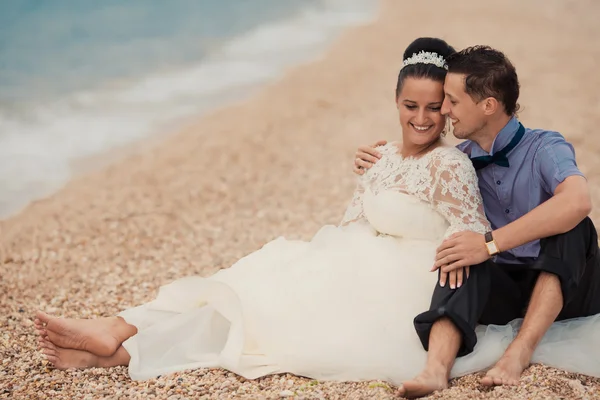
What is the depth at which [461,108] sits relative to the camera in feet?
12.7

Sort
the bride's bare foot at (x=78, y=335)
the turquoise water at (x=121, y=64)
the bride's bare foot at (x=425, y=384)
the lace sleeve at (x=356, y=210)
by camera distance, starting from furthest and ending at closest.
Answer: the turquoise water at (x=121, y=64), the lace sleeve at (x=356, y=210), the bride's bare foot at (x=78, y=335), the bride's bare foot at (x=425, y=384)

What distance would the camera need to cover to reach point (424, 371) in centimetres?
345

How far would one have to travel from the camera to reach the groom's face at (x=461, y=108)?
12.6 feet

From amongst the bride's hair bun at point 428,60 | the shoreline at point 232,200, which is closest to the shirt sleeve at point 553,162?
the bride's hair bun at point 428,60

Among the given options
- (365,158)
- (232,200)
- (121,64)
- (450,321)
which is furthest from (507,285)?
(121,64)

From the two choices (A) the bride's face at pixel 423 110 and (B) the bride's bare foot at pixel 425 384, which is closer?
(B) the bride's bare foot at pixel 425 384

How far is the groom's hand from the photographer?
11.6 feet

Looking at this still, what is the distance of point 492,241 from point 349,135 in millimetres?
6472

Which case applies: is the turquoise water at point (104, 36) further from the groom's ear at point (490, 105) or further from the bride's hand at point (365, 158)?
the groom's ear at point (490, 105)

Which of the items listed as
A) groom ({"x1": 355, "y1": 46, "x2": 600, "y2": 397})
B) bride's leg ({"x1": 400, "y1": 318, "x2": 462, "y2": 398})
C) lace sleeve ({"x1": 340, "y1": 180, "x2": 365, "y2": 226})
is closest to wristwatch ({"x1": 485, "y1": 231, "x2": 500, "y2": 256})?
groom ({"x1": 355, "y1": 46, "x2": 600, "y2": 397})

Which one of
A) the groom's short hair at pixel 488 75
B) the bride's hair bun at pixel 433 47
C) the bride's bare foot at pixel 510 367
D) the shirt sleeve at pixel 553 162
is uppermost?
the bride's hair bun at pixel 433 47

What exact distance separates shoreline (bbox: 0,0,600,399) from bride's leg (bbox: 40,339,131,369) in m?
0.07

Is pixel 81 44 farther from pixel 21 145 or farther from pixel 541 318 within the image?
pixel 541 318

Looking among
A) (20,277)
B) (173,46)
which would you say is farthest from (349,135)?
(173,46)
